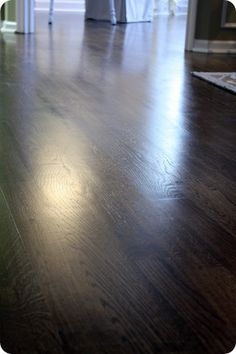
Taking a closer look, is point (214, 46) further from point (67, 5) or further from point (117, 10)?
point (67, 5)

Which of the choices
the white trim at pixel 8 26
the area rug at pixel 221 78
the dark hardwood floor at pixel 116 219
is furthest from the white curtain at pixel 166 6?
the dark hardwood floor at pixel 116 219

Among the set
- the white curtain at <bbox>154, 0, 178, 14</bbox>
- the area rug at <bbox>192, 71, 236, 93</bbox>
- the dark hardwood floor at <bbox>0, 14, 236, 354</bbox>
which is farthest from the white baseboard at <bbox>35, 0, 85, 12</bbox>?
the dark hardwood floor at <bbox>0, 14, 236, 354</bbox>

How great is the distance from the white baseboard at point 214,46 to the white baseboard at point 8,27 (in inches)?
53.6

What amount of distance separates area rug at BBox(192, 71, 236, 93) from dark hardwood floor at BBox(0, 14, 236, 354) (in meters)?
0.20

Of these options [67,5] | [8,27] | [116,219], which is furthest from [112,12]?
[116,219]

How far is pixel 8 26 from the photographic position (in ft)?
14.7

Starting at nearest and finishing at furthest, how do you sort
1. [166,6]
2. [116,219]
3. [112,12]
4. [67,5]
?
[116,219]
[112,12]
[67,5]
[166,6]

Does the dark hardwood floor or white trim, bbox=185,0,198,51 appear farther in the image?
white trim, bbox=185,0,198,51

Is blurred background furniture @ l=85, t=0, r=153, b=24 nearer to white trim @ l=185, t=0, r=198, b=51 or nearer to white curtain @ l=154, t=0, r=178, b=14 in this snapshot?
white curtain @ l=154, t=0, r=178, b=14

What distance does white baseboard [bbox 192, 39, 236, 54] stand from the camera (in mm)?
3984

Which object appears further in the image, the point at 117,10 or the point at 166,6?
the point at 166,6

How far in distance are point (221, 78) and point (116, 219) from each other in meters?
1.86

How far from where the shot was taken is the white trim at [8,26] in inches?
175

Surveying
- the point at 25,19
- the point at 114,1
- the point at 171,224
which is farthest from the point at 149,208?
the point at 114,1
